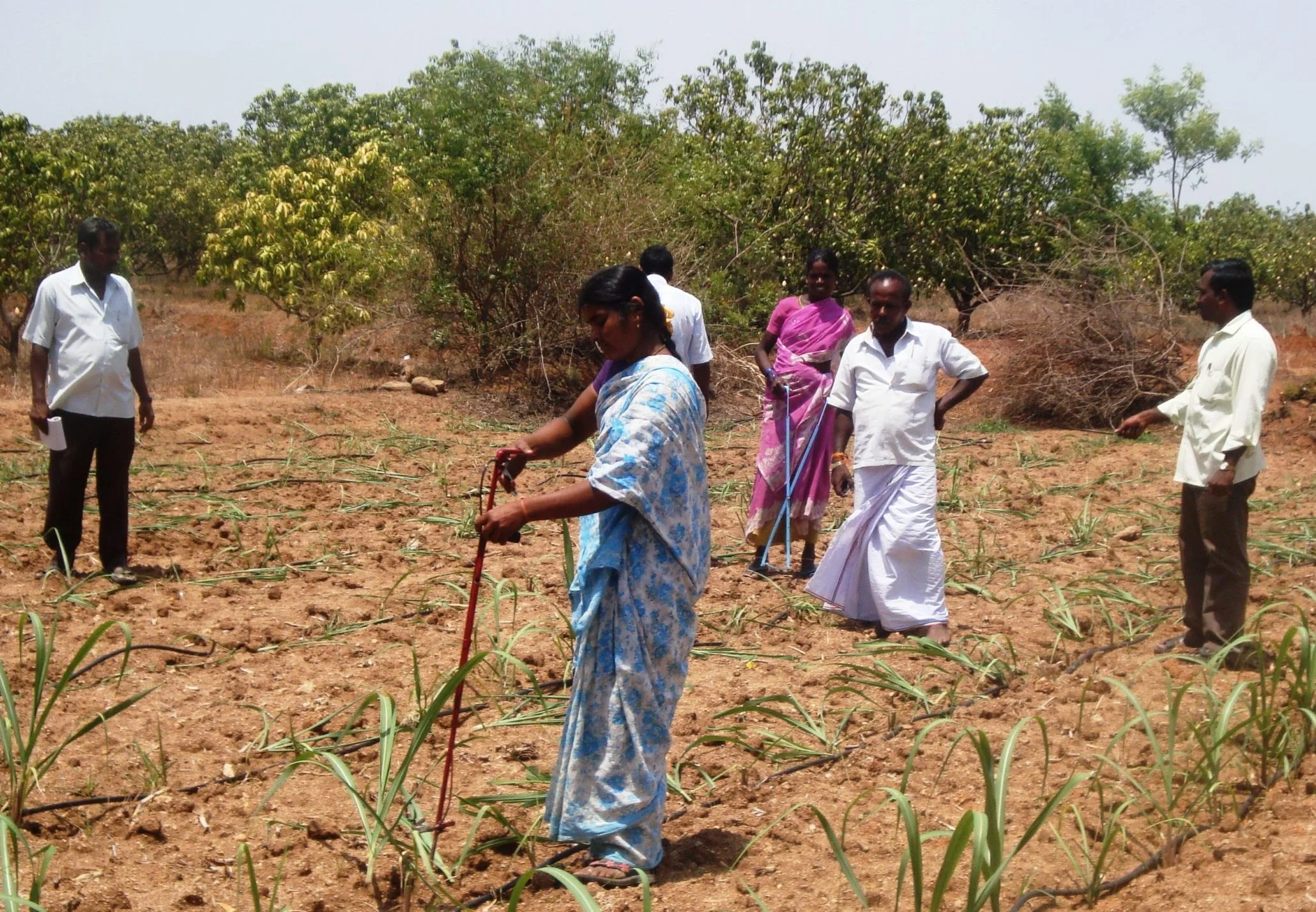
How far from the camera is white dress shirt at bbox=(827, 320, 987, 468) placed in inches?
205

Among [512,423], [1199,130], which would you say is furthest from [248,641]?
[1199,130]

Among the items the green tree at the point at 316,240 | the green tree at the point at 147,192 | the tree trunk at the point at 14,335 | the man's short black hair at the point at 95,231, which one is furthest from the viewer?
the green tree at the point at 147,192

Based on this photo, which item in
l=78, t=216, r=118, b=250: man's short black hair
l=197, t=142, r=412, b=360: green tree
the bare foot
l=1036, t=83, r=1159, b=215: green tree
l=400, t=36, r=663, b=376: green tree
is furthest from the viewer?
l=1036, t=83, r=1159, b=215: green tree

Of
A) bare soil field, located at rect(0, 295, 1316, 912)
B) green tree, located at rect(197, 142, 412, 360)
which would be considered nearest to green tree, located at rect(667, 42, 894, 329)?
green tree, located at rect(197, 142, 412, 360)

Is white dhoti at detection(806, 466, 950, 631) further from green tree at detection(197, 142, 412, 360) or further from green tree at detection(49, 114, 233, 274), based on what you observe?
green tree at detection(49, 114, 233, 274)

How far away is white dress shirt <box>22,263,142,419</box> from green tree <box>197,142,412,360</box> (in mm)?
9098

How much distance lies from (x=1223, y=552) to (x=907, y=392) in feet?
4.44

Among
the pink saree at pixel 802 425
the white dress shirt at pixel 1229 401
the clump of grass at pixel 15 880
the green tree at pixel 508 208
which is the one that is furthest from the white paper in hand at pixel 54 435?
the green tree at pixel 508 208

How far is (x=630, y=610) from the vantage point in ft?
9.78

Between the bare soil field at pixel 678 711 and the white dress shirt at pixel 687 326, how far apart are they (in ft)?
3.79

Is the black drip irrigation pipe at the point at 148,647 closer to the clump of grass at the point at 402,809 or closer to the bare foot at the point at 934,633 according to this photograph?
the clump of grass at the point at 402,809

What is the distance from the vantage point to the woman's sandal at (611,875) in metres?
2.98

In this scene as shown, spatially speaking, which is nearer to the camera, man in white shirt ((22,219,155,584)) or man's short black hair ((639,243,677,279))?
man in white shirt ((22,219,155,584))

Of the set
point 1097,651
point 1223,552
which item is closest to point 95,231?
point 1097,651
